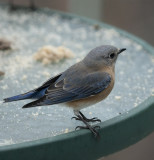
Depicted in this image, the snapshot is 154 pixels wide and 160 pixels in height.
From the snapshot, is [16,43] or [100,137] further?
[16,43]

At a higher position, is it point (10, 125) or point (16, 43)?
point (16, 43)

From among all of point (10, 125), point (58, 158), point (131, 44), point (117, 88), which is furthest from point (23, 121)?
point (131, 44)

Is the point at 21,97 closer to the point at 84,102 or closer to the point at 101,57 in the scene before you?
→ the point at 84,102

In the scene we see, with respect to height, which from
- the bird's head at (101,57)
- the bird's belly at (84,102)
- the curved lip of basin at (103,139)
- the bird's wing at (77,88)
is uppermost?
the bird's head at (101,57)

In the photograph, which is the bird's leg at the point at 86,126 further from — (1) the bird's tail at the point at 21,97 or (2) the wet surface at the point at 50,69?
(1) the bird's tail at the point at 21,97

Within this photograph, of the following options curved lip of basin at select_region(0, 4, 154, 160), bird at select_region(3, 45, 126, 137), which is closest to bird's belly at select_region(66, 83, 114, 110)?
bird at select_region(3, 45, 126, 137)

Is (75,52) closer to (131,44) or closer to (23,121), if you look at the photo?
(131,44)

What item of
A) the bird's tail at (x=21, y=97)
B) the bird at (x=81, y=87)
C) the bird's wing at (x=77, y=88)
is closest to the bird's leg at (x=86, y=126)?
the bird at (x=81, y=87)
